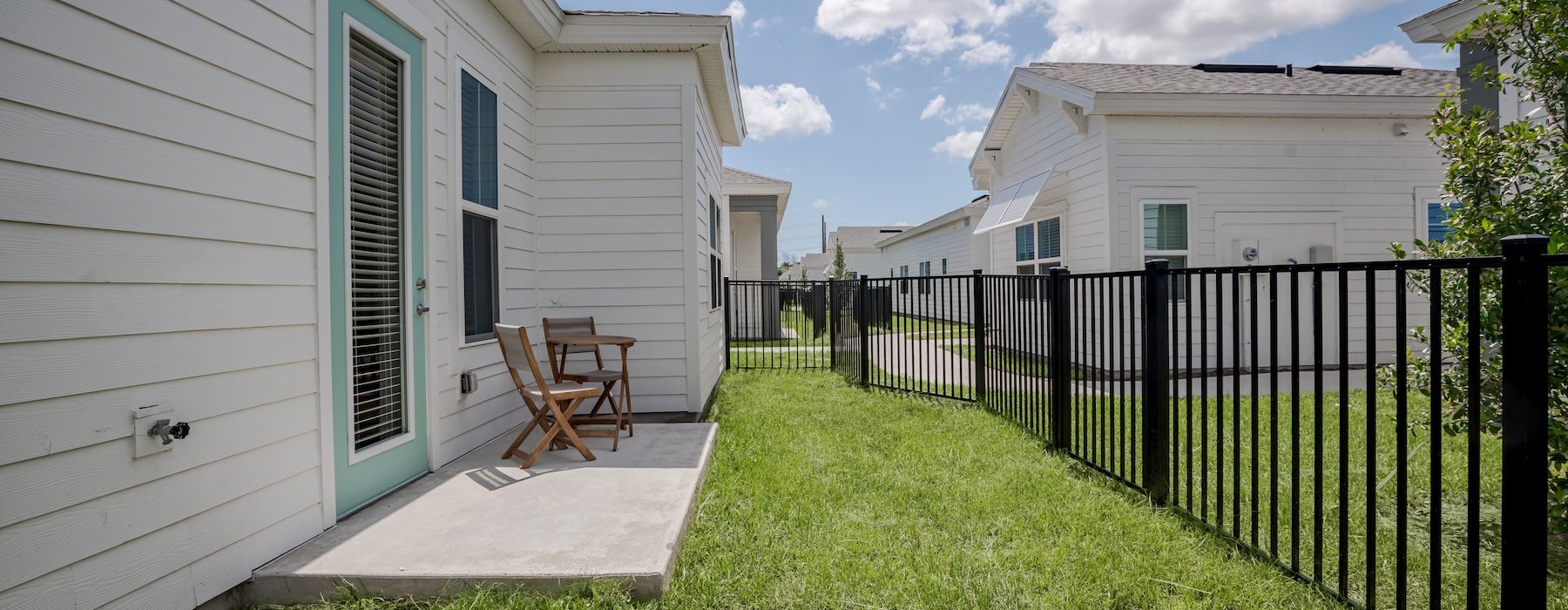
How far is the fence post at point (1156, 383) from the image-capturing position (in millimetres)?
3191

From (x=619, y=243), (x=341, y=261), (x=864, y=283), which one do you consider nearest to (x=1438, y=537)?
(x=341, y=261)

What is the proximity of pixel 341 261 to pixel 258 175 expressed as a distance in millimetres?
519

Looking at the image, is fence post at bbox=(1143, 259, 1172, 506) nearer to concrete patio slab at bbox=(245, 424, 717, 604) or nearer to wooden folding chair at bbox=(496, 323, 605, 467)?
concrete patio slab at bbox=(245, 424, 717, 604)

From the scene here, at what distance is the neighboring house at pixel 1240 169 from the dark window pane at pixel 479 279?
6399mm

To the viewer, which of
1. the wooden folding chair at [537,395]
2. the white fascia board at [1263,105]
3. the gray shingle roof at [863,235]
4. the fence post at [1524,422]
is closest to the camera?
the fence post at [1524,422]

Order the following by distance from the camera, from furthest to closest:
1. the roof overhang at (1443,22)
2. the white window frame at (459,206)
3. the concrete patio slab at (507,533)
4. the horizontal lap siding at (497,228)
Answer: the roof overhang at (1443,22), the white window frame at (459,206), the horizontal lap siding at (497,228), the concrete patio slab at (507,533)

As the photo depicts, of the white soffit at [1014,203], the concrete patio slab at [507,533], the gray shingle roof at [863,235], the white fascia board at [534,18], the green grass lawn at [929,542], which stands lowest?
Answer: the green grass lawn at [929,542]

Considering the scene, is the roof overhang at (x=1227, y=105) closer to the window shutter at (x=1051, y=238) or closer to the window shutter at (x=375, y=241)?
the window shutter at (x=1051, y=238)

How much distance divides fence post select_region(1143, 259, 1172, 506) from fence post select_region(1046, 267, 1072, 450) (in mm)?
779

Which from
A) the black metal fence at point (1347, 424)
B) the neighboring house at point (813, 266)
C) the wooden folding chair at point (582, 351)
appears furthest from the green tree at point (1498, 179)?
the neighboring house at point (813, 266)

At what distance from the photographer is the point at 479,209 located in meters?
4.14

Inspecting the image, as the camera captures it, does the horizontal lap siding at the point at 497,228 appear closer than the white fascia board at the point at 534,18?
Yes

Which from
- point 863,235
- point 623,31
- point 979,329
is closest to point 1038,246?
point 979,329

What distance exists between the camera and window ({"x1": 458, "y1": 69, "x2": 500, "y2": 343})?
4023 mm
